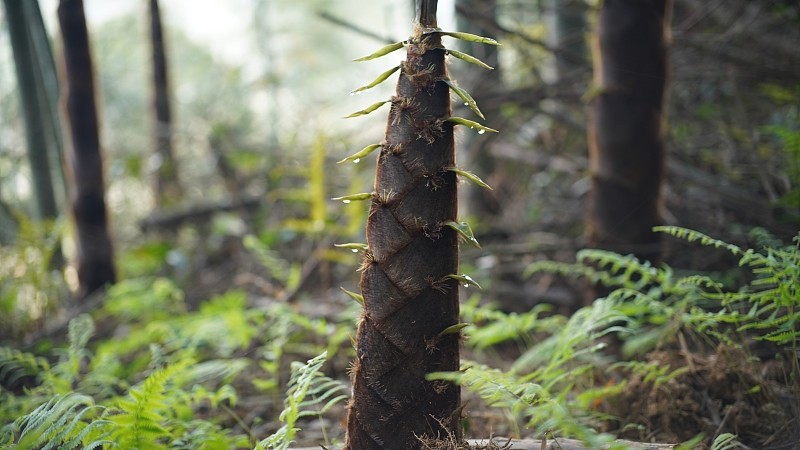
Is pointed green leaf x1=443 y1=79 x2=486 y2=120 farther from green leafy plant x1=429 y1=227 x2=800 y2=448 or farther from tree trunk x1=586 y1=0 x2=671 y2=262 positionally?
tree trunk x1=586 y1=0 x2=671 y2=262

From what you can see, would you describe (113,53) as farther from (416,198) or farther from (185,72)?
(416,198)

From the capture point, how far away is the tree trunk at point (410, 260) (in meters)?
1.28

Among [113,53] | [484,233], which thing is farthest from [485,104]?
[113,53]

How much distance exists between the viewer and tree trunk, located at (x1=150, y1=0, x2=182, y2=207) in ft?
23.5

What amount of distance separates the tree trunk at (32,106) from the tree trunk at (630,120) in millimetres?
4839

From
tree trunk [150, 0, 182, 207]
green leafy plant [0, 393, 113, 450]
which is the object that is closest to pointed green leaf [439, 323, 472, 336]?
green leafy plant [0, 393, 113, 450]

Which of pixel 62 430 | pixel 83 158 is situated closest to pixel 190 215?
pixel 83 158

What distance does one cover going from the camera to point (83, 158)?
171 inches

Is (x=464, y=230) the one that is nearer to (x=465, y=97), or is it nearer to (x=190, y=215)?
(x=465, y=97)

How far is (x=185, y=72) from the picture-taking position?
14992 mm

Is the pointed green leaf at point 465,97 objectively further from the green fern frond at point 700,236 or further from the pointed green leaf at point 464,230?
the green fern frond at point 700,236

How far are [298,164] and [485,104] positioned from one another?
2814 mm

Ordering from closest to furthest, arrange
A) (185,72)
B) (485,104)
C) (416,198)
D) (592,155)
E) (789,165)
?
(416,198), (789,165), (592,155), (485,104), (185,72)

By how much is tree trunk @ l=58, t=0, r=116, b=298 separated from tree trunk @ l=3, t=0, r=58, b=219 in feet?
3.77
